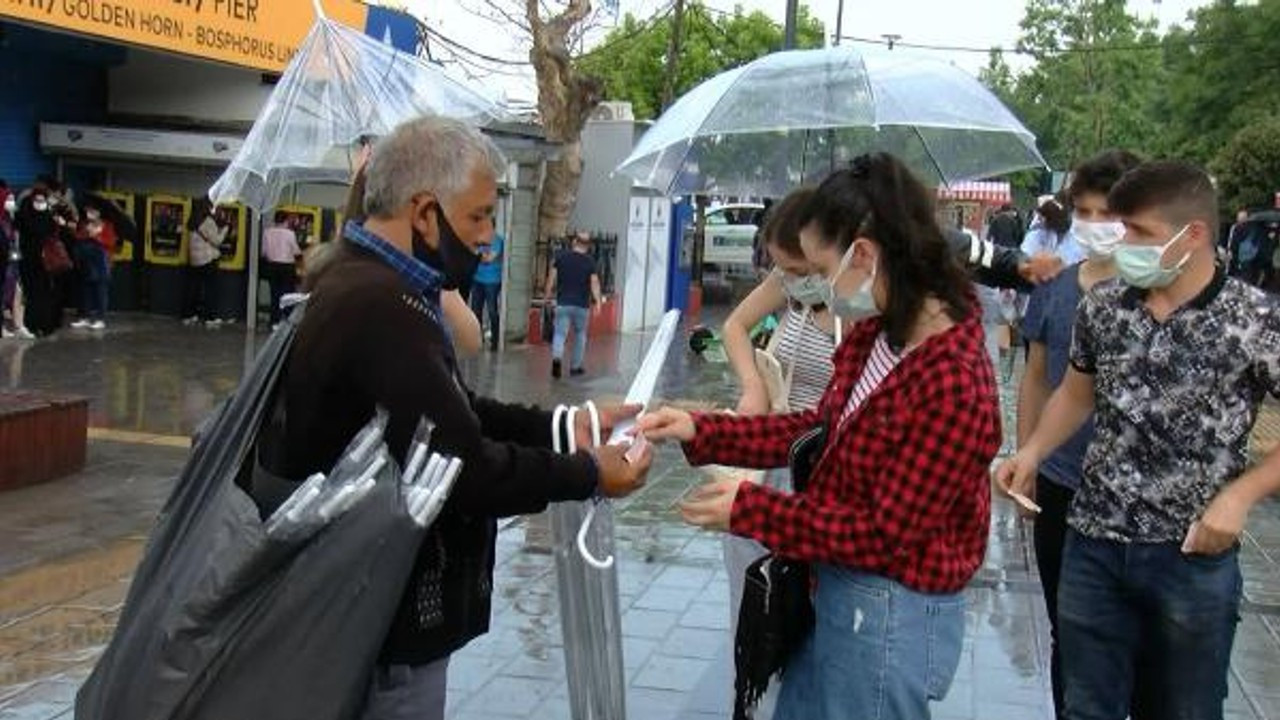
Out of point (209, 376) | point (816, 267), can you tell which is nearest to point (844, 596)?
point (816, 267)

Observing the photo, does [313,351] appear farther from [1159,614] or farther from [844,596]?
[1159,614]

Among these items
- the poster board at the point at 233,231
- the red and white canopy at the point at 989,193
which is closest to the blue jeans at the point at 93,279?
the poster board at the point at 233,231

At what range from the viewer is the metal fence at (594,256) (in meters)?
19.5

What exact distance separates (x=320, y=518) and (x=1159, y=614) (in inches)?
76.6

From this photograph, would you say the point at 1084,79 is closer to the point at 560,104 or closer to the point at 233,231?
the point at 560,104

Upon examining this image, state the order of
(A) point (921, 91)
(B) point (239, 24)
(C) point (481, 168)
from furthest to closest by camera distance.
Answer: (B) point (239, 24)
(A) point (921, 91)
(C) point (481, 168)

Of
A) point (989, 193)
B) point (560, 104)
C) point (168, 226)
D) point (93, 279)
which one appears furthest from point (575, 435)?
point (989, 193)

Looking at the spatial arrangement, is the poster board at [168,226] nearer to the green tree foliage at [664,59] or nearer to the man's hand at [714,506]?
the man's hand at [714,506]

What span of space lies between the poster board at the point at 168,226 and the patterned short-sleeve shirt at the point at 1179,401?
53.4 ft

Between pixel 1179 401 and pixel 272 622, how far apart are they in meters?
2.00

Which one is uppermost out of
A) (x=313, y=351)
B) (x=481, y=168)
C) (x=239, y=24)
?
(x=239, y=24)

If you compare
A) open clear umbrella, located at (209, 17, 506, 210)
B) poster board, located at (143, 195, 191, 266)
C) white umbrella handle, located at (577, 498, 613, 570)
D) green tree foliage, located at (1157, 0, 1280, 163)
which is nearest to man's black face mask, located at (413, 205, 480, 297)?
white umbrella handle, located at (577, 498, 613, 570)

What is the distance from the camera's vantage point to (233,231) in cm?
1809

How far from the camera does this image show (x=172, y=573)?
257cm
